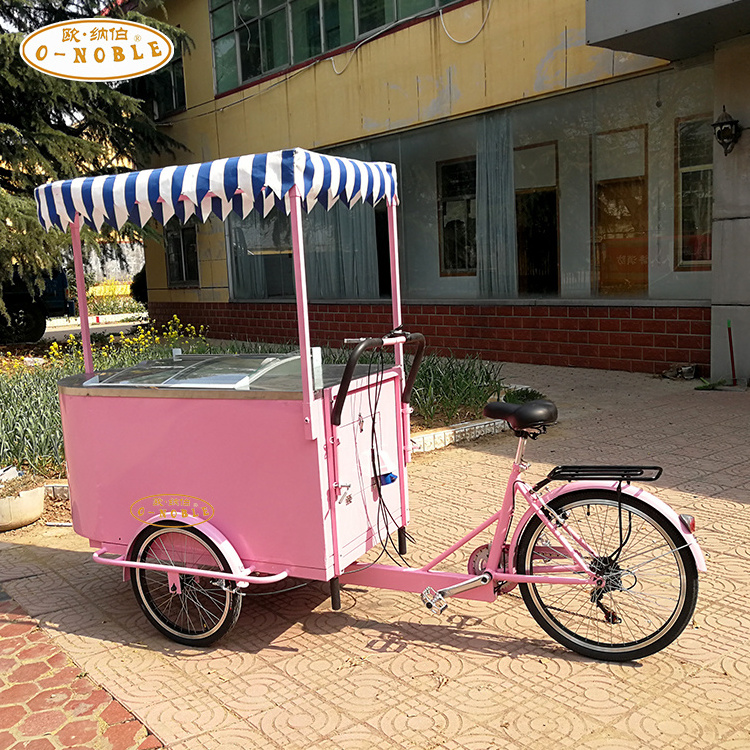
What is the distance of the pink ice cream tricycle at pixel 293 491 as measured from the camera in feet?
10.7

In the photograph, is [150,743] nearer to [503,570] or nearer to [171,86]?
[503,570]

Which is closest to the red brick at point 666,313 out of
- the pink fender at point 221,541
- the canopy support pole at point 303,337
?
the canopy support pole at point 303,337

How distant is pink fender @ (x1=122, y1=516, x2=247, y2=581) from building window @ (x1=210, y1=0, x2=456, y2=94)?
10.3 metres

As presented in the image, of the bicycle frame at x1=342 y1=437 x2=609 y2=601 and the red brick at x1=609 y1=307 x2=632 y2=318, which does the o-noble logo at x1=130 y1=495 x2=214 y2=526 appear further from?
the red brick at x1=609 y1=307 x2=632 y2=318

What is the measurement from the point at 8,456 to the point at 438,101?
838cm

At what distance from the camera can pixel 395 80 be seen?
497 inches

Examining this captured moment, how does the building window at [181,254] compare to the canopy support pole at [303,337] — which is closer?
the canopy support pole at [303,337]

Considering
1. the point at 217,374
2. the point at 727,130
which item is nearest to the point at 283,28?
the point at 727,130

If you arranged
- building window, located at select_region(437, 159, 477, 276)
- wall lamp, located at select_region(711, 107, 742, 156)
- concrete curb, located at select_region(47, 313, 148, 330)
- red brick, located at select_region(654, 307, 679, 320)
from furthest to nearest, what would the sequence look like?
concrete curb, located at select_region(47, 313, 148, 330) → building window, located at select_region(437, 159, 477, 276) → red brick, located at select_region(654, 307, 679, 320) → wall lamp, located at select_region(711, 107, 742, 156)

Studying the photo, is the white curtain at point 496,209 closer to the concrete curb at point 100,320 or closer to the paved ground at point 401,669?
the paved ground at point 401,669

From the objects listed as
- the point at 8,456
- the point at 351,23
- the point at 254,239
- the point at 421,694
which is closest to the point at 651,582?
the point at 421,694

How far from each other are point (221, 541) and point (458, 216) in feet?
31.5

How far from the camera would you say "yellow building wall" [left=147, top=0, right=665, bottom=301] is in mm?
10328

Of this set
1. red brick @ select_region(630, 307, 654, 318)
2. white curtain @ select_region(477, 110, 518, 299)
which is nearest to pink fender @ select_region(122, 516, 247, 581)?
red brick @ select_region(630, 307, 654, 318)
